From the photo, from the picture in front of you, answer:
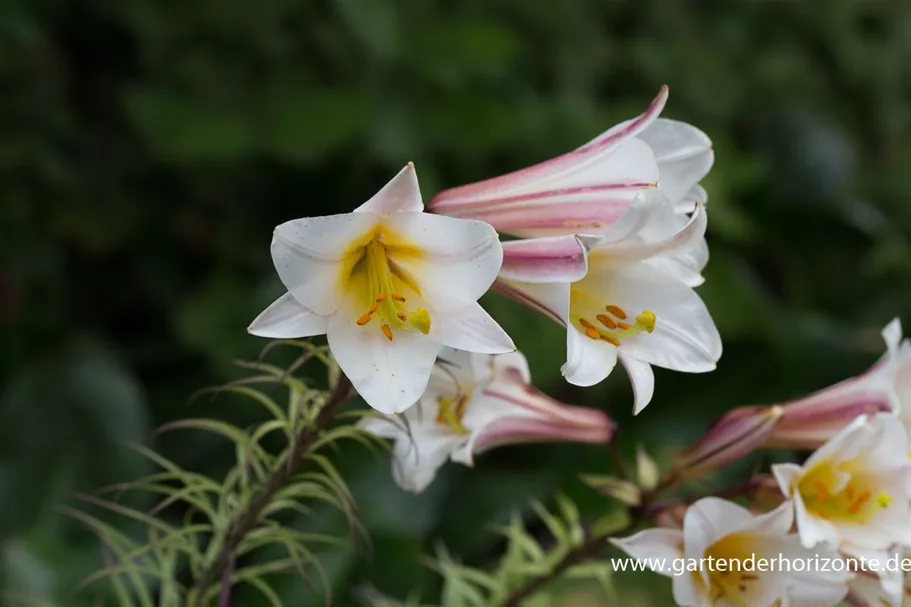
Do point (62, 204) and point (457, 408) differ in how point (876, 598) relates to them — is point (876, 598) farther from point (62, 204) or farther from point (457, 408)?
point (62, 204)

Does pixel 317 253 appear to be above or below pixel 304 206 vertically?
above

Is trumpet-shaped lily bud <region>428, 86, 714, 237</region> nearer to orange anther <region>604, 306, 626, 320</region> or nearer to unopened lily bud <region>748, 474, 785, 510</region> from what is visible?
orange anther <region>604, 306, 626, 320</region>

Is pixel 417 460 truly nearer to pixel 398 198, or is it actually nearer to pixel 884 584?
pixel 398 198

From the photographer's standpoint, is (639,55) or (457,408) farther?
(639,55)

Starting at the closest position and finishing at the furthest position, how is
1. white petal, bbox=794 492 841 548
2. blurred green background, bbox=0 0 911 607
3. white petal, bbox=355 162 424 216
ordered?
1. white petal, bbox=355 162 424 216
2. white petal, bbox=794 492 841 548
3. blurred green background, bbox=0 0 911 607

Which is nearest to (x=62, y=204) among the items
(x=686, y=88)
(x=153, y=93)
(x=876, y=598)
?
(x=153, y=93)

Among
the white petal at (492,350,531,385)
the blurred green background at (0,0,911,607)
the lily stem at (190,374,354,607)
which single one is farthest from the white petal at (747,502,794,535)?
the blurred green background at (0,0,911,607)

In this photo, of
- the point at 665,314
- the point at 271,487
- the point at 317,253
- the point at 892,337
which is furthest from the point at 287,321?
the point at 892,337
